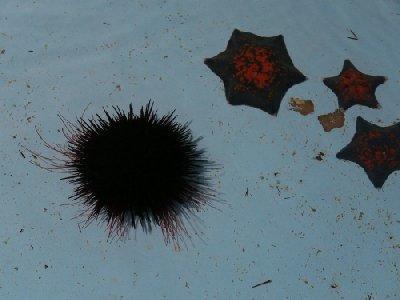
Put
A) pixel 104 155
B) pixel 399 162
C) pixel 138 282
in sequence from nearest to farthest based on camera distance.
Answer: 1. pixel 104 155
2. pixel 138 282
3. pixel 399 162

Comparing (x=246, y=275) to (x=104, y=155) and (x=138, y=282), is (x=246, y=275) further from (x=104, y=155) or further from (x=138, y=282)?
(x=104, y=155)

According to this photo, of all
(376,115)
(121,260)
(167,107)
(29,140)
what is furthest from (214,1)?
(121,260)

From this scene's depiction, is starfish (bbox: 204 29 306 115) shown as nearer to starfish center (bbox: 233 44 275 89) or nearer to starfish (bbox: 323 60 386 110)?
starfish center (bbox: 233 44 275 89)

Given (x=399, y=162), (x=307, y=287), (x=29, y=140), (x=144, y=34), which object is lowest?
(x=307, y=287)

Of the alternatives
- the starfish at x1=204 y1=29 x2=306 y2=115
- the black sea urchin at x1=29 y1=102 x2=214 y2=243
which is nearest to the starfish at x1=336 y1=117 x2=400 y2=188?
the starfish at x1=204 y1=29 x2=306 y2=115

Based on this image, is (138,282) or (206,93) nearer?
(138,282)

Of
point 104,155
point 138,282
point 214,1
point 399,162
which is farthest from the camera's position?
point 214,1

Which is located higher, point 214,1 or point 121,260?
point 214,1
